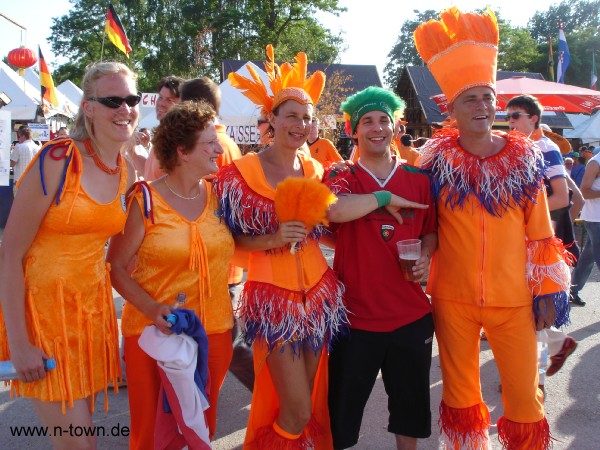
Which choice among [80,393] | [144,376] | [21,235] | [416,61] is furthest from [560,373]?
[416,61]

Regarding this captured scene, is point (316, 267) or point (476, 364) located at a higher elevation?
point (316, 267)

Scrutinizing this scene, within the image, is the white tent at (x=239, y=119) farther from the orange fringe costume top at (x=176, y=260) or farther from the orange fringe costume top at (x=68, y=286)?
the orange fringe costume top at (x=68, y=286)

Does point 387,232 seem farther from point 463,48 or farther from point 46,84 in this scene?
point 46,84

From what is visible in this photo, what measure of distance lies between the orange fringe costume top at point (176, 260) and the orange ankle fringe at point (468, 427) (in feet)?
4.36

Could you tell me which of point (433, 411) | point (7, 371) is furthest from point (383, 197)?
point (433, 411)

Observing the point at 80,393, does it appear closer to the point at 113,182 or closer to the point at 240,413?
the point at 113,182

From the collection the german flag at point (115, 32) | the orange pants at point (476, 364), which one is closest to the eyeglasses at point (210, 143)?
the orange pants at point (476, 364)

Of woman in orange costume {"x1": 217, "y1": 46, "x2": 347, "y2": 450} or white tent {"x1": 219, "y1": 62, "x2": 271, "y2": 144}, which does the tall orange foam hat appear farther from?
white tent {"x1": 219, "y1": 62, "x2": 271, "y2": 144}

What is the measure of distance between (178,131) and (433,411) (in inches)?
107

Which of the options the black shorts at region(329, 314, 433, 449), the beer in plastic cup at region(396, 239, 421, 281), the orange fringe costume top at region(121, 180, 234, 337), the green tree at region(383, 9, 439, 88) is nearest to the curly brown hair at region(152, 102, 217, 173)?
the orange fringe costume top at region(121, 180, 234, 337)

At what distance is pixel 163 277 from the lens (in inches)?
93.0

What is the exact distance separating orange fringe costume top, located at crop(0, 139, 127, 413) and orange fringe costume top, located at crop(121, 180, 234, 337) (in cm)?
17

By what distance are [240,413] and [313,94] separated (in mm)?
2282

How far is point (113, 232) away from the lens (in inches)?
87.7
